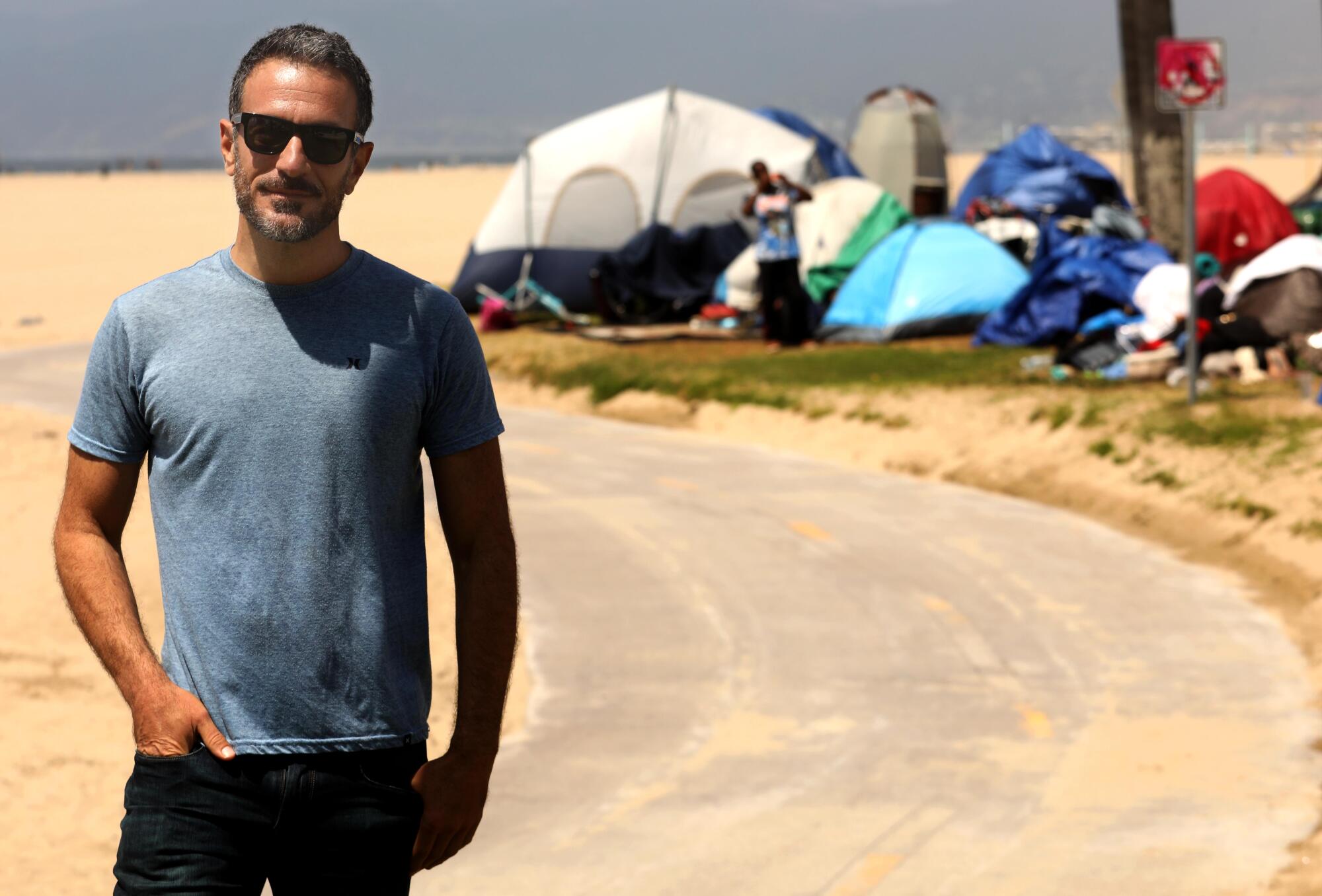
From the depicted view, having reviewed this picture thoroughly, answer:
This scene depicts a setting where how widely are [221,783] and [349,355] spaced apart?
2.32 feet

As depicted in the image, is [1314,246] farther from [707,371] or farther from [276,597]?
[276,597]

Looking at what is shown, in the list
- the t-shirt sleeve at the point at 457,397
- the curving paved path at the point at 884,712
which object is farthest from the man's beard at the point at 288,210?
the curving paved path at the point at 884,712

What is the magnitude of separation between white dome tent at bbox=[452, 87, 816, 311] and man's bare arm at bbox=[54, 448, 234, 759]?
798 inches

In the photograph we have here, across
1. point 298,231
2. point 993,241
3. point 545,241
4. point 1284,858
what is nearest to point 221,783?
point 298,231

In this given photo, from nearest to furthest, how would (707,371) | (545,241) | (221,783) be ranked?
1. (221,783)
2. (707,371)
3. (545,241)

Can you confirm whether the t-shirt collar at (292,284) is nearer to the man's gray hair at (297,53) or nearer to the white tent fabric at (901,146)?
the man's gray hair at (297,53)

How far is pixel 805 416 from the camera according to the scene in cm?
1603

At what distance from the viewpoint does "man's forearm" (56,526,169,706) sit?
2.99 metres

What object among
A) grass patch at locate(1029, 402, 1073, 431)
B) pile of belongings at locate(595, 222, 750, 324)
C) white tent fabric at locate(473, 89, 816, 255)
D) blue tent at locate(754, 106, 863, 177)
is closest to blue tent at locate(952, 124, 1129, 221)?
blue tent at locate(754, 106, 863, 177)

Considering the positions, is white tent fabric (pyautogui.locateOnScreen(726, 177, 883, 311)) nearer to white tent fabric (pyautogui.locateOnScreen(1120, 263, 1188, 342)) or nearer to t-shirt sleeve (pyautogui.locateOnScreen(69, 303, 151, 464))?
white tent fabric (pyautogui.locateOnScreen(1120, 263, 1188, 342))

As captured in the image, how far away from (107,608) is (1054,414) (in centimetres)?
1182

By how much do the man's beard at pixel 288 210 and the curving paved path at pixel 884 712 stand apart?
3311mm

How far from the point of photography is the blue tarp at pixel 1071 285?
56.7 ft

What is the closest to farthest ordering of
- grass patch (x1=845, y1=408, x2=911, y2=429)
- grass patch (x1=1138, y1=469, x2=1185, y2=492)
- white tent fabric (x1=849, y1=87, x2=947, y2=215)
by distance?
grass patch (x1=1138, y1=469, x2=1185, y2=492) → grass patch (x1=845, y1=408, x2=911, y2=429) → white tent fabric (x1=849, y1=87, x2=947, y2=215)
